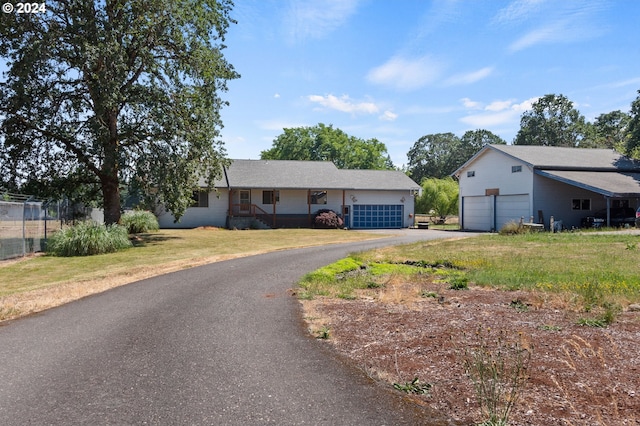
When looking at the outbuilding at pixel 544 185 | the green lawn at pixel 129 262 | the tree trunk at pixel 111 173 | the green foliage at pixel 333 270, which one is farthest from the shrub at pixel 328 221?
the green foliage at pixel 333 270

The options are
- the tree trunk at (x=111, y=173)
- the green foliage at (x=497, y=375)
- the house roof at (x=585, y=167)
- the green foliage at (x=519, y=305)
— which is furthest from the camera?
the house roof at (x=585, y=167)

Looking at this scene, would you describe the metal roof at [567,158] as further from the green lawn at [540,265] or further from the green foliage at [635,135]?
the green lawn at [540,265]

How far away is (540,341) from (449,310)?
1.91 metres

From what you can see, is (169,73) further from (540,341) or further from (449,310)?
(540,341)

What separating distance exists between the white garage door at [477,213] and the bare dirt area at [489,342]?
26620 millimetres

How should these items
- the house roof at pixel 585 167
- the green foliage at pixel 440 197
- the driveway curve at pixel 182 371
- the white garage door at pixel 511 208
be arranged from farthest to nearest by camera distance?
the green foliage at pixel 440 197, the white garage door at pixel 511 208, the house roof at pixel 585 167, the driveway curve at pixel 182 371

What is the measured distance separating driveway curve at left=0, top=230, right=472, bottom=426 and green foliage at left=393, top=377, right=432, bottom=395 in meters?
0.14

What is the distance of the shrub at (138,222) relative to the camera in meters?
28.5

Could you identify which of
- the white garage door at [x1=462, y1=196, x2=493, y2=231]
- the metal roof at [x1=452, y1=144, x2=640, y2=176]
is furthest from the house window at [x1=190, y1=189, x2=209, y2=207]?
the metal roof at [x1=452, y1=144, x2=640, y2=176]

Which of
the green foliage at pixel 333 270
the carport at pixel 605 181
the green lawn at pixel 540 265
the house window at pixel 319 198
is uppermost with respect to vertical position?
the carport at pixel 605 181

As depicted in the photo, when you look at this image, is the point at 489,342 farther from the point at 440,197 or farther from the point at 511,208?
the point at 440,197

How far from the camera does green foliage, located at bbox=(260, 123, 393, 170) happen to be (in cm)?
6569

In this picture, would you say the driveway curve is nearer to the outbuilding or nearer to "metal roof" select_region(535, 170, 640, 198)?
"metal roof" select_region(535, 170, 640, 198)

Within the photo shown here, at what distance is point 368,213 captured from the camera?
39.0 meters
